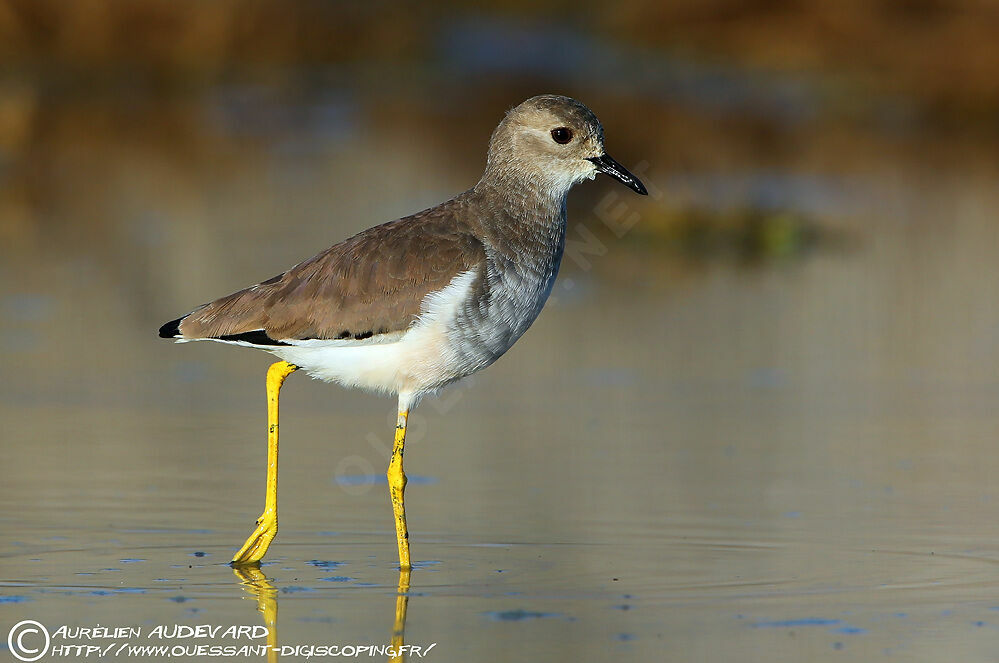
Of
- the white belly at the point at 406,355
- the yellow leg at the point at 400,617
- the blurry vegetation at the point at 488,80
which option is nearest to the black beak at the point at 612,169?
the white belly at the point at 406,355

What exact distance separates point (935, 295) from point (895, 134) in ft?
34.0

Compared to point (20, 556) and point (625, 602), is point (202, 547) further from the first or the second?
point (625, 602)

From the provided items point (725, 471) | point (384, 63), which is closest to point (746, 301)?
point (725, 471)

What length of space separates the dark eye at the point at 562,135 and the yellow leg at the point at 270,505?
1.45 metres

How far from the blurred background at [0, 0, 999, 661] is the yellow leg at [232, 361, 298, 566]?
0.16 meters

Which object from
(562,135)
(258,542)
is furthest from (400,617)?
(562,135)

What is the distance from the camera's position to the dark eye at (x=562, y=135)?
733 centimetres

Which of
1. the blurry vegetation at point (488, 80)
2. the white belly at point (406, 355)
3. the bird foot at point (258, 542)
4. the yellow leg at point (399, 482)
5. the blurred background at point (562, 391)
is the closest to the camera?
the blurred background at point (562, 391)

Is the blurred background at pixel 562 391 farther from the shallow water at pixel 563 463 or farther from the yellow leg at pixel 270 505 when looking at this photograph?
the yellow leg at pixel 270 505

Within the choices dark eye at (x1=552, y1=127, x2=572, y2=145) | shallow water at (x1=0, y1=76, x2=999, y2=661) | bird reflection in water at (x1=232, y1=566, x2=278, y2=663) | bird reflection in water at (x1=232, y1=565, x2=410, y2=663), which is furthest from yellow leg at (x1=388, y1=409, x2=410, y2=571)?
dark eye at (x1=552, y1=127, x2=572, y2=145)

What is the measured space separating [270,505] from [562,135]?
200 cm

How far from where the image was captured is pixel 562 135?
7348 mm

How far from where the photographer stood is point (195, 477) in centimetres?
759

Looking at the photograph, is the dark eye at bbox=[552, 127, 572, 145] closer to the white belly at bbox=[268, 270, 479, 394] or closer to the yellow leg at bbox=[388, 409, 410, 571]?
the white belly at bbox=[268, 270, 479, 394]
